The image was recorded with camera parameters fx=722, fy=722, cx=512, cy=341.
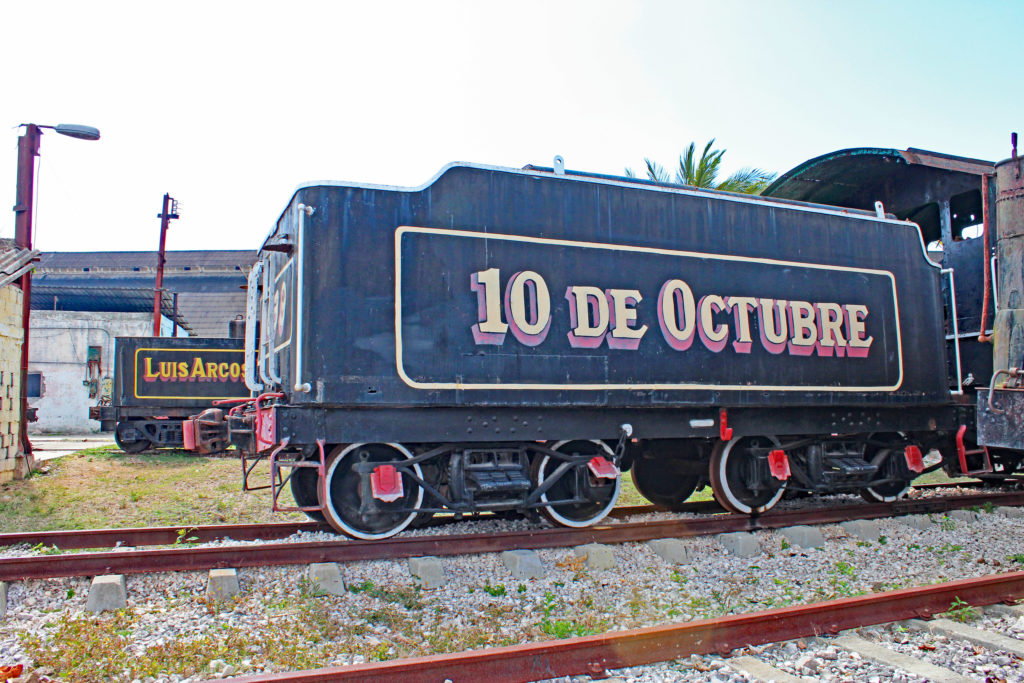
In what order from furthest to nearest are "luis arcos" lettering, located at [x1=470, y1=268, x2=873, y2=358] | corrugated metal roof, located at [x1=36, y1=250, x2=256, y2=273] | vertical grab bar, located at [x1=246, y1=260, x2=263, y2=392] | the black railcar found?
corrugated metal roof, located at [x1=36, y1=250, x2=256, y2=273], the black railcar, vertical grab bar, located at [x1=246, y1=260, x2=263, y2=392], "luis arcos" lettering, located at [x1=470, y1=268, x2=873, y2=358]

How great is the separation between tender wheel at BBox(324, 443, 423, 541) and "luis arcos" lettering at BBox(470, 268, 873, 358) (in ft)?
4.04

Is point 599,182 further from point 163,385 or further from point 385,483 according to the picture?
point 163,385

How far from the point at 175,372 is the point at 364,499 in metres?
12.5

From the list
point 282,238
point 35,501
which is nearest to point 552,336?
point 282,238

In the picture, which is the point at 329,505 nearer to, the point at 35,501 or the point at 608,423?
the point at 608,423

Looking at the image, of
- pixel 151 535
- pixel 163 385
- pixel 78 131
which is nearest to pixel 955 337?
A: pixel 151 535

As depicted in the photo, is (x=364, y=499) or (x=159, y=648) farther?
(x=364, y=499)

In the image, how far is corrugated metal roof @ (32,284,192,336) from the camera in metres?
27.9

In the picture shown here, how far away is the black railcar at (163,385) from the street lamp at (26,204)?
427 cm

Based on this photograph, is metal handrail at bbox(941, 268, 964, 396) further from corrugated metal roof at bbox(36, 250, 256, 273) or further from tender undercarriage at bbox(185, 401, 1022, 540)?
corrugated metal roof at bbox(36, 250, 256, 273)

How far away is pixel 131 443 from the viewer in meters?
16.0

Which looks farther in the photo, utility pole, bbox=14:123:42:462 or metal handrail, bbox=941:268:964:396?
utility pole, bbox=14:123:42:462

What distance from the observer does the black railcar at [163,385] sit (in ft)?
52.1

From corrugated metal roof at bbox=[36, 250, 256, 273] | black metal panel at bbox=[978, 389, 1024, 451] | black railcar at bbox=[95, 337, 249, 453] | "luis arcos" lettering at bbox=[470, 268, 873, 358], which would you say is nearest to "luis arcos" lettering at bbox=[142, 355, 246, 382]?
black railcar at bbox=[95, 337, 249, 453]
